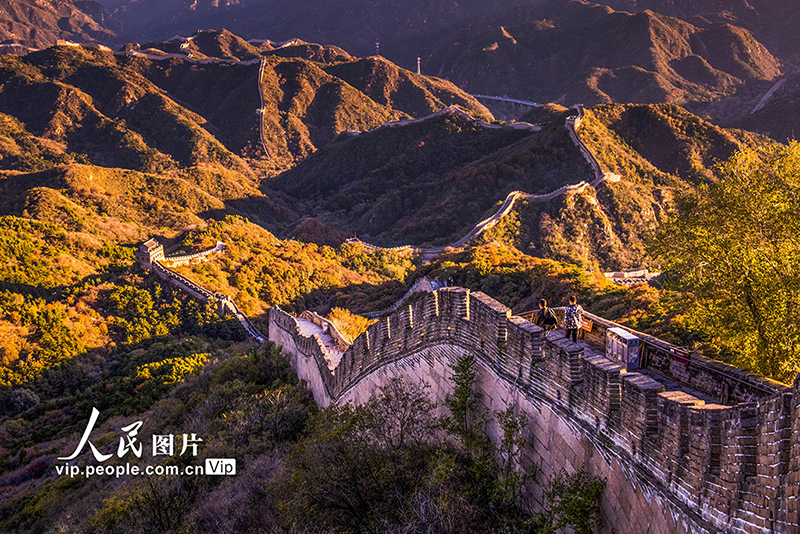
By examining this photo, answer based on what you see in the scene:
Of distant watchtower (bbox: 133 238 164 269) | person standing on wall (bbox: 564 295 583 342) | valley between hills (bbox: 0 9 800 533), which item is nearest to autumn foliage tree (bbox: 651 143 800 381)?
valley between hills (bbox: 0 9 800 533)

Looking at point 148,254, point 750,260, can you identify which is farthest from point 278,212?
point 750,260

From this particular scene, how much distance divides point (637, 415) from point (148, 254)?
1642 inches

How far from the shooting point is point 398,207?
72.9 meters

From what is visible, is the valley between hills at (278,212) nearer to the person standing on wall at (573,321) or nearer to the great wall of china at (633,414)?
the great wall of china at (633,414)

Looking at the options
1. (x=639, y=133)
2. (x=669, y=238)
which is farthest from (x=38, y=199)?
(x=639, y=133)

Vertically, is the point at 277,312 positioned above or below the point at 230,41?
below

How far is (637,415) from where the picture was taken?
478cm

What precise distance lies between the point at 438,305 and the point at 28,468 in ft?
61.7

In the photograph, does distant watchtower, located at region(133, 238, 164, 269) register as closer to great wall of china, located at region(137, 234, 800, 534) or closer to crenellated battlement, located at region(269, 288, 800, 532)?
great wall of china, located at region(137, 234, 800, 534)

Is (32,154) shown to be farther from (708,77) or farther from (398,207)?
(708,77)

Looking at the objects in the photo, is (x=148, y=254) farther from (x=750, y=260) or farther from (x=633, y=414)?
(x=633, y=414)

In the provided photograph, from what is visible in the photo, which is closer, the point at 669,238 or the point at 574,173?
the point at 669,238

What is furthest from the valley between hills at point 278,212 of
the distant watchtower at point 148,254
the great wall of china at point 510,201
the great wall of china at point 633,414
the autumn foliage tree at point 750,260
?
the great wall of china at point 633,414

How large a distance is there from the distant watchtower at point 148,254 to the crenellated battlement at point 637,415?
36.3 meters
